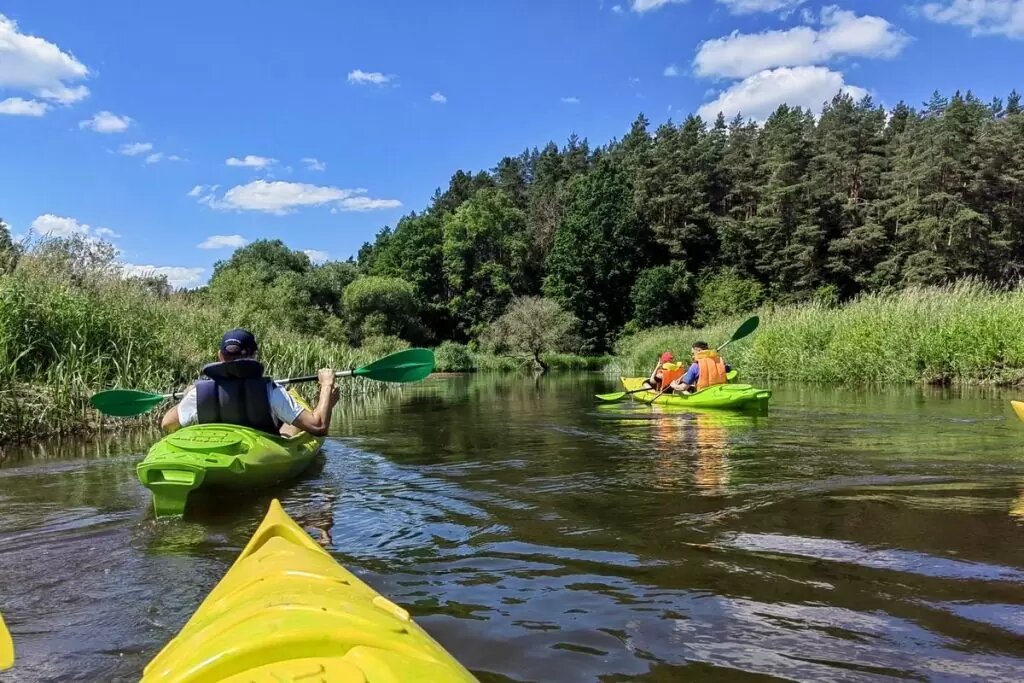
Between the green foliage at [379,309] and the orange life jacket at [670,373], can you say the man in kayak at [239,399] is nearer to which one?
the orange life jacket at [670,373]

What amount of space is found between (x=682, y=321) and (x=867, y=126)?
17947mm

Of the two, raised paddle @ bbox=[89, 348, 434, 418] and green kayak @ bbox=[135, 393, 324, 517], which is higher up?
raised paddle @ bbox=[89, 348, 434, 418]

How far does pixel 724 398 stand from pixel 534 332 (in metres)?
26.0

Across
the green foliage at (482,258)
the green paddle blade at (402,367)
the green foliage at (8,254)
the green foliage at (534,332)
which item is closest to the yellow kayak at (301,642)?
the green paddle blade at (402,367)

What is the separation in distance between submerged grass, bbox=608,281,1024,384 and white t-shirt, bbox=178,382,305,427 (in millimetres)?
12065

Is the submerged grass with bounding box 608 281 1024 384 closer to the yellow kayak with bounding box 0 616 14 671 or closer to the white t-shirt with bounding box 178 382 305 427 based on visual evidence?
the white t-shirt with bounding box 178 382 305 427

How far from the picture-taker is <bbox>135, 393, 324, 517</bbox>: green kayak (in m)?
4.12

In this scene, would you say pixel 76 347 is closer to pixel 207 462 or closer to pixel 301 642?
pixel 207 462

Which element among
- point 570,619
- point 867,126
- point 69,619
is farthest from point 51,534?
point 867,126

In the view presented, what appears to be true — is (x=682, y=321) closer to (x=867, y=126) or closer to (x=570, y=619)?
(x=867, y=126)

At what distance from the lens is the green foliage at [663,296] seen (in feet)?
143

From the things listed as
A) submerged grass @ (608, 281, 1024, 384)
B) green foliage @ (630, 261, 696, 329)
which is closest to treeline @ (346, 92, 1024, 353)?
green foliage @ (630, 261, 696, 329)

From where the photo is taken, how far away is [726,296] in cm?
4309

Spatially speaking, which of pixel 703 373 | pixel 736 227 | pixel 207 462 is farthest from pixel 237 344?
pixel 736 227
